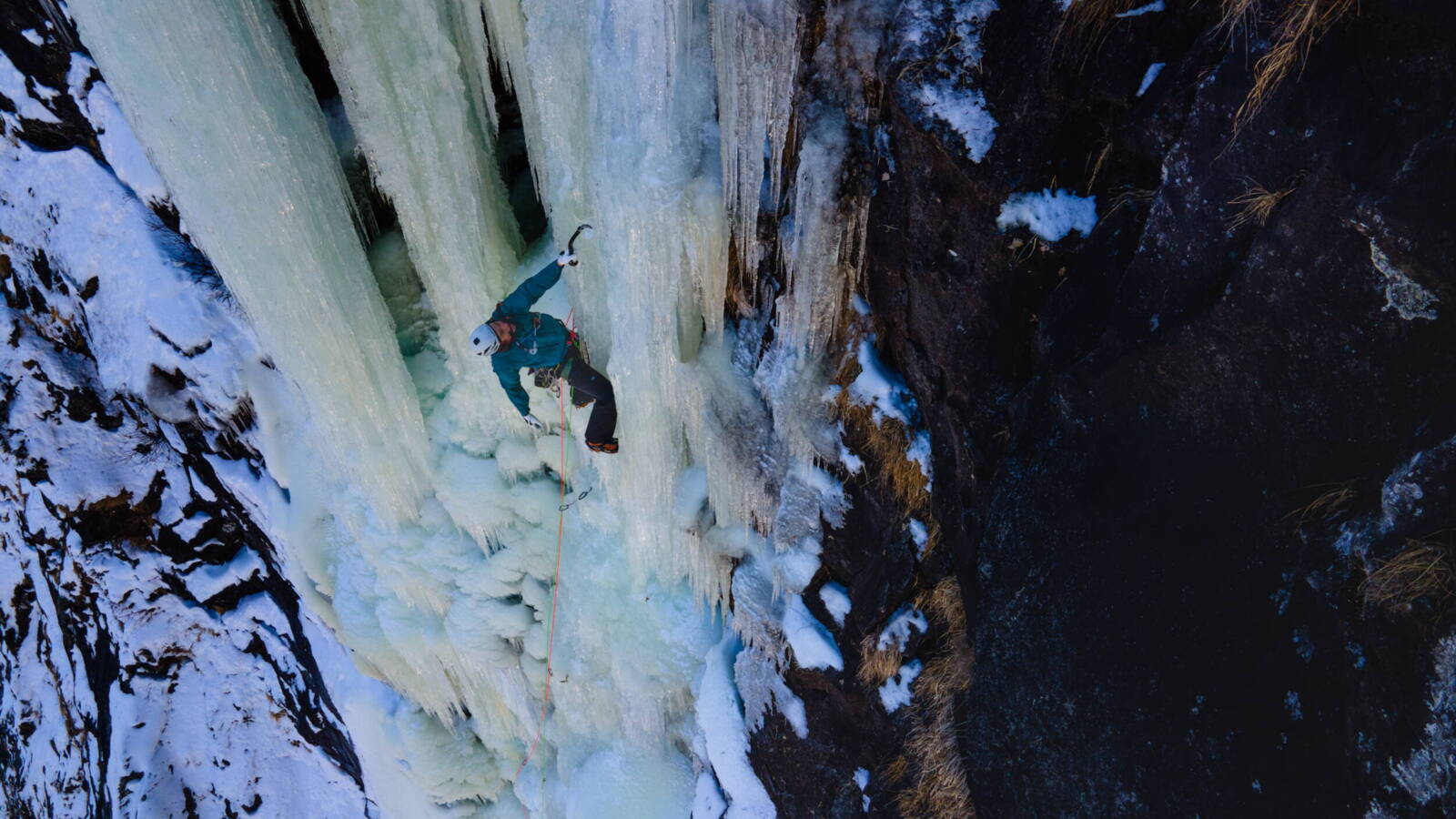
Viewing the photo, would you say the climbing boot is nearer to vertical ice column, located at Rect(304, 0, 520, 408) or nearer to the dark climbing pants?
the dark climbing pants

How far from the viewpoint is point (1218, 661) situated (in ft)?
7.68

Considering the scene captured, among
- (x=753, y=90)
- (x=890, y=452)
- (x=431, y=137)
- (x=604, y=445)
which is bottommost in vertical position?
(x=890, y=452)

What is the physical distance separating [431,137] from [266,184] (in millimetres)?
909

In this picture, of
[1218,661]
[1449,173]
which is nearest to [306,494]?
[1218,661]

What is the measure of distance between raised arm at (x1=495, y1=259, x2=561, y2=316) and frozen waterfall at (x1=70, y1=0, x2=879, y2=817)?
0.23 m

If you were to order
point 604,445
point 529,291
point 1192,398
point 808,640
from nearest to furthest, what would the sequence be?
1. point 1192,398
2. point 529,291
3. point 808,640
4. point 604,445

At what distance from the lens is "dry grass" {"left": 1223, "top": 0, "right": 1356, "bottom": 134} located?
6.27ft

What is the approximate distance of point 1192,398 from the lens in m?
2.34

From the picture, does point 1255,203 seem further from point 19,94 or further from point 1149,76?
point 19,94

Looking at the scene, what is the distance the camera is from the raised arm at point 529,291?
3.89 meters

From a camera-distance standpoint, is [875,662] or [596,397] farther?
[596,397]

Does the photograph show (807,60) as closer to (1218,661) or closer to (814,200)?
(814,200)

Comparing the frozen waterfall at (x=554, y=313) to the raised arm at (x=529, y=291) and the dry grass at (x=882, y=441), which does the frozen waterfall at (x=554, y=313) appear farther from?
the raised arm at (x=529, y=291)

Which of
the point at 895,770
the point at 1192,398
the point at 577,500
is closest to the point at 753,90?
the point at 1192,398
